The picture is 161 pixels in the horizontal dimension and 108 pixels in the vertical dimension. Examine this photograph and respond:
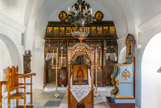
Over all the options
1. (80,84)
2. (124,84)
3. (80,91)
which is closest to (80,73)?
(80,84)

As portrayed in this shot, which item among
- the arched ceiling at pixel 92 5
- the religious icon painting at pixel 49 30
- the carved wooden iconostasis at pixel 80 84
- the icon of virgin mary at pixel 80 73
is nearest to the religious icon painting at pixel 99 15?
the arched ceiling at pixel 92 5

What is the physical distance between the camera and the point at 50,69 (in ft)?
26.0

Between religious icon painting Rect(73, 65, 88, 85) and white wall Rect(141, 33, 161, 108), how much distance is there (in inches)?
77.3

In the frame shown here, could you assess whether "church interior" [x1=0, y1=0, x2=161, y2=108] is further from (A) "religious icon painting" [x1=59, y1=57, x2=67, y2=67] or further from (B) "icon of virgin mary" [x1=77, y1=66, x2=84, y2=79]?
(A) "religious icon painting" [x1=59, y1=57, x2=67, y2=67]

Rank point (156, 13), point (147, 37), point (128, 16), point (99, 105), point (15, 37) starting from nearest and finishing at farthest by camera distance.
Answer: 1. point (156, 13)
2. point (147, 37)
3. point (15, 37)
4. point (99, 105)
5. point (128, 16)

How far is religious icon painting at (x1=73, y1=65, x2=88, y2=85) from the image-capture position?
14.2 feet

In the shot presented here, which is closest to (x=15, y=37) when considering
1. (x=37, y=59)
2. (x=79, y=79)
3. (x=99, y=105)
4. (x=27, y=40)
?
(x=27, y=40)

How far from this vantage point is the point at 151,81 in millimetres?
4418

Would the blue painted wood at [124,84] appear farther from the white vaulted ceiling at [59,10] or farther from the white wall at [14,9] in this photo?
the white wall at [14,9]

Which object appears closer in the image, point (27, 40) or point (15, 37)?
point (15, 37)

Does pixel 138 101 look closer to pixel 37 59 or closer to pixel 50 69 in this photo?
pixel 50 69

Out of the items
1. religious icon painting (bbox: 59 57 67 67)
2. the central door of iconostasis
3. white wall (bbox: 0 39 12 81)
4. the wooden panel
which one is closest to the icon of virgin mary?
the wooden panel

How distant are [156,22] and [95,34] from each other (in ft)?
14.7

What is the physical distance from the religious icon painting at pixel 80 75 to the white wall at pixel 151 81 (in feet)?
6.44
